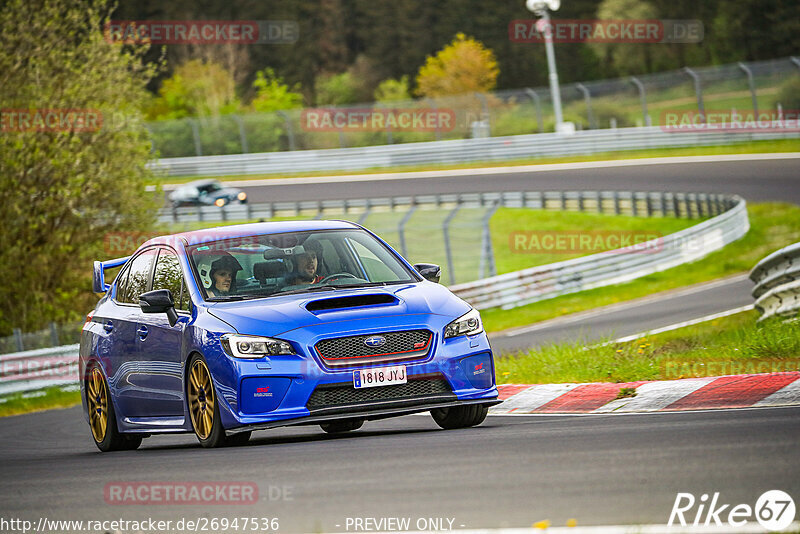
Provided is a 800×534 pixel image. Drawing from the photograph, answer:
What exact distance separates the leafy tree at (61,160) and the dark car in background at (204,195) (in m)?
22.8

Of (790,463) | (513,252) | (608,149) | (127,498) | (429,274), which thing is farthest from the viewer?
(608,149)

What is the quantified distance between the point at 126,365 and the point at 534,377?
3.93 metres

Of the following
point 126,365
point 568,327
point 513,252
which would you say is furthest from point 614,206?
point 126,365

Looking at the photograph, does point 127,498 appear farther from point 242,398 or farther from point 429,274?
point 429,274

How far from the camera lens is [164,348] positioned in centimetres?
933

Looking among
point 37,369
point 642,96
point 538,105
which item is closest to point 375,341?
point 37,369

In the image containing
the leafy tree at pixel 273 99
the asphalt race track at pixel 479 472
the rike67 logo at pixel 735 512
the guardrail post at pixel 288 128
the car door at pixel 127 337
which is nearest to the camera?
the rike67 logo at pixel 735 512

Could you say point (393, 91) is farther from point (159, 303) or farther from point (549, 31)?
point (159, 303)

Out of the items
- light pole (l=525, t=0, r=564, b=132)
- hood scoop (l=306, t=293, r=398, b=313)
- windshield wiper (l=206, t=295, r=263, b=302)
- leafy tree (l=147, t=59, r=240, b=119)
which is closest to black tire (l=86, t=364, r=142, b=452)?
windshield wiper (l=206, t=295, r=263, b=302)

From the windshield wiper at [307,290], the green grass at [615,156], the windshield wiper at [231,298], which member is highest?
the windshield wiper at [231,298]

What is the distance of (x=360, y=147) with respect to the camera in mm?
60031

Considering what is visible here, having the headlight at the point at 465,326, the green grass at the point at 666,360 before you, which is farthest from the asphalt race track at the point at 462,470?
the green grass at the point at 666,360

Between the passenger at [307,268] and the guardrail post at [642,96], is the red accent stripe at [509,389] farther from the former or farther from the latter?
the guardrail post at [642,96]

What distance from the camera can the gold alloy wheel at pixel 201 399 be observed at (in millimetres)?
8596
